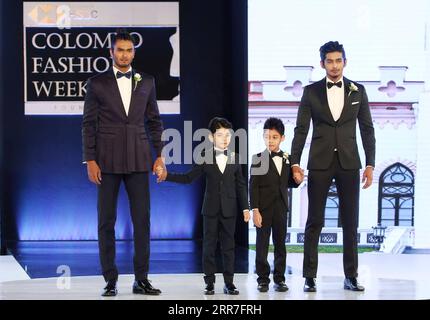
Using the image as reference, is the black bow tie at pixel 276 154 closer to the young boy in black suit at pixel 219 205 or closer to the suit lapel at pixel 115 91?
the young boy in black suit at pixel 219 205

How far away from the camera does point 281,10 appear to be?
7867 millimetres

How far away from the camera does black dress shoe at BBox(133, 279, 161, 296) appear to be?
496 centimetres

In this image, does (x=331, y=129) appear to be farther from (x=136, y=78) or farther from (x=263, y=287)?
(x=136, y=78)

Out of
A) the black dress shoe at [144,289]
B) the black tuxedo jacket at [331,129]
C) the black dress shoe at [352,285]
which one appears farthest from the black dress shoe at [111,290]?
the black dress shoe at [352,285]

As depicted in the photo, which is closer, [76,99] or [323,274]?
[323,274]

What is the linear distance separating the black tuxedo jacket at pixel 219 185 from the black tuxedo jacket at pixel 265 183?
90mm

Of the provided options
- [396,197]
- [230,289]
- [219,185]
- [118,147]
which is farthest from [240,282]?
[396,197]

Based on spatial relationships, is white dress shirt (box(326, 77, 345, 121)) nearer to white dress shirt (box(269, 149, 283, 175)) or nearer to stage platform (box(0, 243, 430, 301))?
white dress shirt (box(269, 149, 283, 175))

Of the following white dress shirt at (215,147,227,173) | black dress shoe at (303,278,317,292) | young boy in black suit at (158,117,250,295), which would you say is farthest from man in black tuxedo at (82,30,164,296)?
black dress shoe at (303,278,317,292)

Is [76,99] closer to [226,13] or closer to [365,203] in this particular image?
[226,13]

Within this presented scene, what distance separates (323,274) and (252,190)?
131cm

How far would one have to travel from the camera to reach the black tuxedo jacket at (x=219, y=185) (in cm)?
505

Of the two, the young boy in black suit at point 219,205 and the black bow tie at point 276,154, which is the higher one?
the black bow tie at point 276,154

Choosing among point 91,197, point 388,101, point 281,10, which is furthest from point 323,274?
point 91,197
